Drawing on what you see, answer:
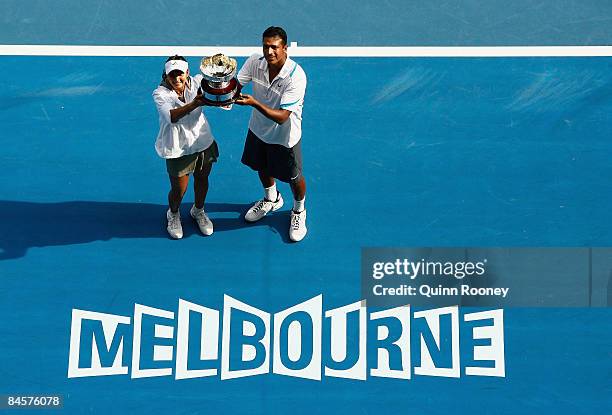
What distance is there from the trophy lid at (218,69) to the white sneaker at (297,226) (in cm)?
200

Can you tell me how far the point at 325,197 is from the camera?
353 inches

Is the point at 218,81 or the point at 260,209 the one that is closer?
the point at 218,81

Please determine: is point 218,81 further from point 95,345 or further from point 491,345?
point 491,345

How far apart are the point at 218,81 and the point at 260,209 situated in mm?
2083

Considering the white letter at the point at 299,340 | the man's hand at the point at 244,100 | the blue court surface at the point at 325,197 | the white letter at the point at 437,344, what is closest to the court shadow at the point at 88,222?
the blue court surface at the point at 325,197

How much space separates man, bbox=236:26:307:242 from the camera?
24.1ft

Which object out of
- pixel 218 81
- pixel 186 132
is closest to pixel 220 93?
pixel 218 81

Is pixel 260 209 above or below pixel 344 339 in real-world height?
above

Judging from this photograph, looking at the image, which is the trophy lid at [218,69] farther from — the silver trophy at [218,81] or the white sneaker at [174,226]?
the white sneaker at [174,226]

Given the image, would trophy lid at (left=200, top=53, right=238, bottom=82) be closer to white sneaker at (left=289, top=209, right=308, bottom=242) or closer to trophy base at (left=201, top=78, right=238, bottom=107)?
trophy base at (left=201, top=78, right=238, bottom=107)

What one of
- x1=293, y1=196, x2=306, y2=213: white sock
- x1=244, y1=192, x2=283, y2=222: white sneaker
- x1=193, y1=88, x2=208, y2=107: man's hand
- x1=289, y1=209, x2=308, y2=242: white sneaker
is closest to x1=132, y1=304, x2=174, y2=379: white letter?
x1=244, y1=192, x2=283, y2=222: white sneaker

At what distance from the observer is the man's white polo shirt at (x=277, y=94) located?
745cm

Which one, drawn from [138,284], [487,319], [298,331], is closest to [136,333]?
[138,284]

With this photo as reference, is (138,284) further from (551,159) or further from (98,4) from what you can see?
(551,159)
